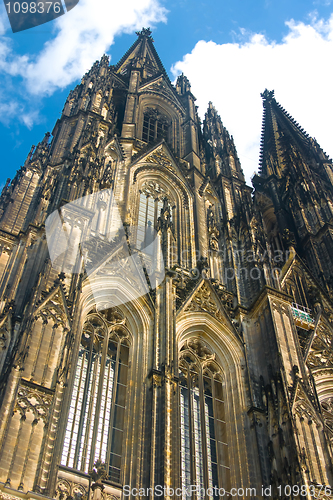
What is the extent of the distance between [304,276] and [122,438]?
599 inches

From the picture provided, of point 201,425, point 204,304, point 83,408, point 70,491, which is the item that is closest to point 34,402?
point 70,491

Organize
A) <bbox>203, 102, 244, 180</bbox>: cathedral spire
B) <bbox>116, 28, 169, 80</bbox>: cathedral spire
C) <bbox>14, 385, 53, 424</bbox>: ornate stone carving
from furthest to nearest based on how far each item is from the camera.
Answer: <bbox>116, 28, 169, 80</bbox>: cathedral spire, <bbox>203, 102, 244, 180</bbox>: cathedral spire, <bbox>14, 385, 53, 424</bbox>: ornate stone carving

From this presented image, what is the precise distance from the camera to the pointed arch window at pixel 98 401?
15.4 meters

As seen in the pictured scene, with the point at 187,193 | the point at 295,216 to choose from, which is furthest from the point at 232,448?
the point at 295,216

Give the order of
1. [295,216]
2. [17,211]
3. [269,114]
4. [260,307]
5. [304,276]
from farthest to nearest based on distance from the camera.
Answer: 1. [269,114]
2. [295,216]
3. [304,276]
4. [17,211]
5. [260,307]

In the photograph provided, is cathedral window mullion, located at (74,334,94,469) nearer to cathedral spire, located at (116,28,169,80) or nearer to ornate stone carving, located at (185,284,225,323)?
ornate stone carving, located at (185,284,225,323)

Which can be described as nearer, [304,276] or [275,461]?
[275,461]

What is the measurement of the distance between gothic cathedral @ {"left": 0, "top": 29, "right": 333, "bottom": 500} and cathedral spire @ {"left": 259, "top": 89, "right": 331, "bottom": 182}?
1376 cm

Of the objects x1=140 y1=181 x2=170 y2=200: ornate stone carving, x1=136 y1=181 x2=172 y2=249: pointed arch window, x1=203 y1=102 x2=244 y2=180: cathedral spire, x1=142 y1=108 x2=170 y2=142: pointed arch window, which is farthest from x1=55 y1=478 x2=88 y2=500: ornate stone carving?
x1=142 y1=108 x2=170 y2=142: pointed arch window

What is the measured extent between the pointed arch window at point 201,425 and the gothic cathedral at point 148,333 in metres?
0.05

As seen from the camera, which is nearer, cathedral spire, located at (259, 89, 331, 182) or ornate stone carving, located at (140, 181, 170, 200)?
ornate stone carving, located at (140, 181, 170, 200)

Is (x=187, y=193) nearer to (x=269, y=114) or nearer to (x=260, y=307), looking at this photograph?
(x=260, y=307)

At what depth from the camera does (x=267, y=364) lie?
63.4 feet

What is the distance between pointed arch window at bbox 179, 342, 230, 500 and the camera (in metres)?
16.5
